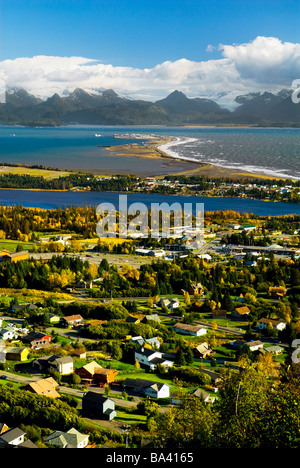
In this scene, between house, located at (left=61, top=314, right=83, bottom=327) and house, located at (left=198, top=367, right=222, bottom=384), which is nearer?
house, located at (left=198, top=367, right=222, bottom=384)

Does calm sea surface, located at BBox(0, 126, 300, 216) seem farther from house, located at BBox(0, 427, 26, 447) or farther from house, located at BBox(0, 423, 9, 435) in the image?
house, located at BBox(0, 427, 26, 447)

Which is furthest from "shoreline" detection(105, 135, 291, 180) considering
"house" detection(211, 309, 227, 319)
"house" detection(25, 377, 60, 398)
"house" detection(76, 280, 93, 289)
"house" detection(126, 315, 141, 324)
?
"house" detection(25, 377, 60, 398)

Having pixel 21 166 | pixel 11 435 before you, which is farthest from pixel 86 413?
pixel 21 166

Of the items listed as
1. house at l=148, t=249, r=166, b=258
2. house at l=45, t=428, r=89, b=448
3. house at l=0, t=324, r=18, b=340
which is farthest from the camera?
house at l=148, t=249, r=166, b=258

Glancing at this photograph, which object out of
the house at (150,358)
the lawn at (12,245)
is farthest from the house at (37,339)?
the lawn at (12,245)

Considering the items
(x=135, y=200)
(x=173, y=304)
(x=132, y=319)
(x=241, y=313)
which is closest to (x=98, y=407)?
(x=132, y=319)

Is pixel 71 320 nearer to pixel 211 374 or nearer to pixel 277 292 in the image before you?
pixel 211 374

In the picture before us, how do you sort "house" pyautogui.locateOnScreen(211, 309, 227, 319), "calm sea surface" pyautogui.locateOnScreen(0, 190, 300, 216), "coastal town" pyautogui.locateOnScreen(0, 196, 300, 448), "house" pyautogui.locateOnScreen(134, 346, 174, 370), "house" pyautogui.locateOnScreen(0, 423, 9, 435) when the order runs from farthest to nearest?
"calm sea surface" pyautogui.locateOnScreen(0, 190, 300, 216) → "house" pyautogui.locateOnScreen(211, 309, 227, 319) → "house" pyautogui.locateOnScreen(134, 346, 174, 370) → "house" pyautogui.locateOnScreen(0, 423, 9, 435) → "coastal town" pyautogui.locateOnScreen(0, 196, 300, 448)
